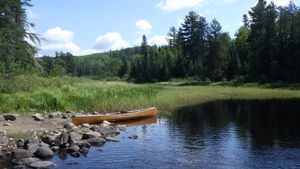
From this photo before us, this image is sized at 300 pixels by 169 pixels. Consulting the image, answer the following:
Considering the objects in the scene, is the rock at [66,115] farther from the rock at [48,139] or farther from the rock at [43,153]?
the rock at [43,153]

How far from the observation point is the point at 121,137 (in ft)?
93.3

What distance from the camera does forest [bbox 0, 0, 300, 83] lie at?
56.6 metres

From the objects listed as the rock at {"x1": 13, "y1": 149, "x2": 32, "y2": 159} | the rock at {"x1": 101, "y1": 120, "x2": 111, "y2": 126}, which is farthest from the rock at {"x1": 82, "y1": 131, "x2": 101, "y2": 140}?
the rock at {"x1": 13, "y1": 149, "x2": 32, "y2": 159}

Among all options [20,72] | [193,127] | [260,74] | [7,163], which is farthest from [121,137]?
[260,74]

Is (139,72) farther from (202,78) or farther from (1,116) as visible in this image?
(1,116)

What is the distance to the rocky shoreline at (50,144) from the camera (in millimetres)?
21000

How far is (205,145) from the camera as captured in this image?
25.6 m

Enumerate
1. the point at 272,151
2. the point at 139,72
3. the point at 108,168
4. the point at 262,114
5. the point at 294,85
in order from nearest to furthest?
the point at 108,168
the point at 272,151
the point at 262,114
the point at 294,85
the point at 139,72

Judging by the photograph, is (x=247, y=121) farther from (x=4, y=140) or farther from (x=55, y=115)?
(x=4, y=140)

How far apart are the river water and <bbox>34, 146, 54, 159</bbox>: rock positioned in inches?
16.3

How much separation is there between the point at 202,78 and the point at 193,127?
241ft

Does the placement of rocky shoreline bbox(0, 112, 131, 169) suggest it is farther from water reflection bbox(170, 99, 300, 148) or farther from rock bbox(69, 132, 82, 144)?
water reflection bbox(170, 99, 300, 148)

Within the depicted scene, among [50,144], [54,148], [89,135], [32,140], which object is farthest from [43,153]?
[89,135]

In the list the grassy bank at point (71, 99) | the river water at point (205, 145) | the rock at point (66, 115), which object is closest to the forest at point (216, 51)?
the grassy bank at point (71, 99)
